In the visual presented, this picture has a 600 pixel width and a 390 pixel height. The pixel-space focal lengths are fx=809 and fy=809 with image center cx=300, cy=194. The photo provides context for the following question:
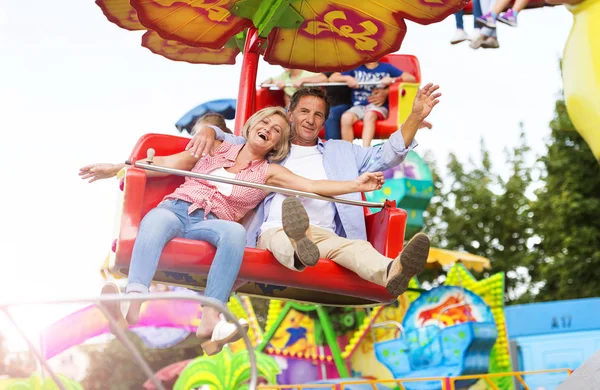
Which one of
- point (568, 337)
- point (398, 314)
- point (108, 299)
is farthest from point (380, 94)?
point (108, 299)

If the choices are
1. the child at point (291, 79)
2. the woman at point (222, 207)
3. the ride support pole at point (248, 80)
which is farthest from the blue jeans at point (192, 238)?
the child at point (291, 79)

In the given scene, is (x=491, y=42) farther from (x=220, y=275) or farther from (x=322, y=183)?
(x=220, y=275)

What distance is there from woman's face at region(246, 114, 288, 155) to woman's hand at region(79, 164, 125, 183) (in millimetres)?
651

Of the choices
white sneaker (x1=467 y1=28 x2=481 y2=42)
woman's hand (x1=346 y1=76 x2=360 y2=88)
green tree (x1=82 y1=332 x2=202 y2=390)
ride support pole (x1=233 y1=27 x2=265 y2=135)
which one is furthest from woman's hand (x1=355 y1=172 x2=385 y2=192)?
white sneaker (x1=467 y1=28 x2=481 y2=42)

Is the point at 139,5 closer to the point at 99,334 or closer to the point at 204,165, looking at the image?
the point at 204,165

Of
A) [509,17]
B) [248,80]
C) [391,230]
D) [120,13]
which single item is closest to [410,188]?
[509,17]

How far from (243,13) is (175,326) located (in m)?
7.00

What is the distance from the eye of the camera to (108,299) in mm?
2088

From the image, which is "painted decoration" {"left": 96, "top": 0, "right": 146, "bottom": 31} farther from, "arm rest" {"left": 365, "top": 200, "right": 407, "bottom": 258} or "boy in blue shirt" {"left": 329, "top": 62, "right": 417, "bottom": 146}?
"boy in blue shirt" {"left": 329, "top": 62, "right": 417, "bottom": 146}

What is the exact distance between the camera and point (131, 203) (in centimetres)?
356

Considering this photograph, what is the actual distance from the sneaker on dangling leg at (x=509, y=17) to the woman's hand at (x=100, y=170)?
5.80m

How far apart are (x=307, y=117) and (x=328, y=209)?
0.49 meters

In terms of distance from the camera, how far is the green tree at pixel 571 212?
16.6 metres

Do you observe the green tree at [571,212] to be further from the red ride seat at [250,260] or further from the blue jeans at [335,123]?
the red ride seat at [250,260]
